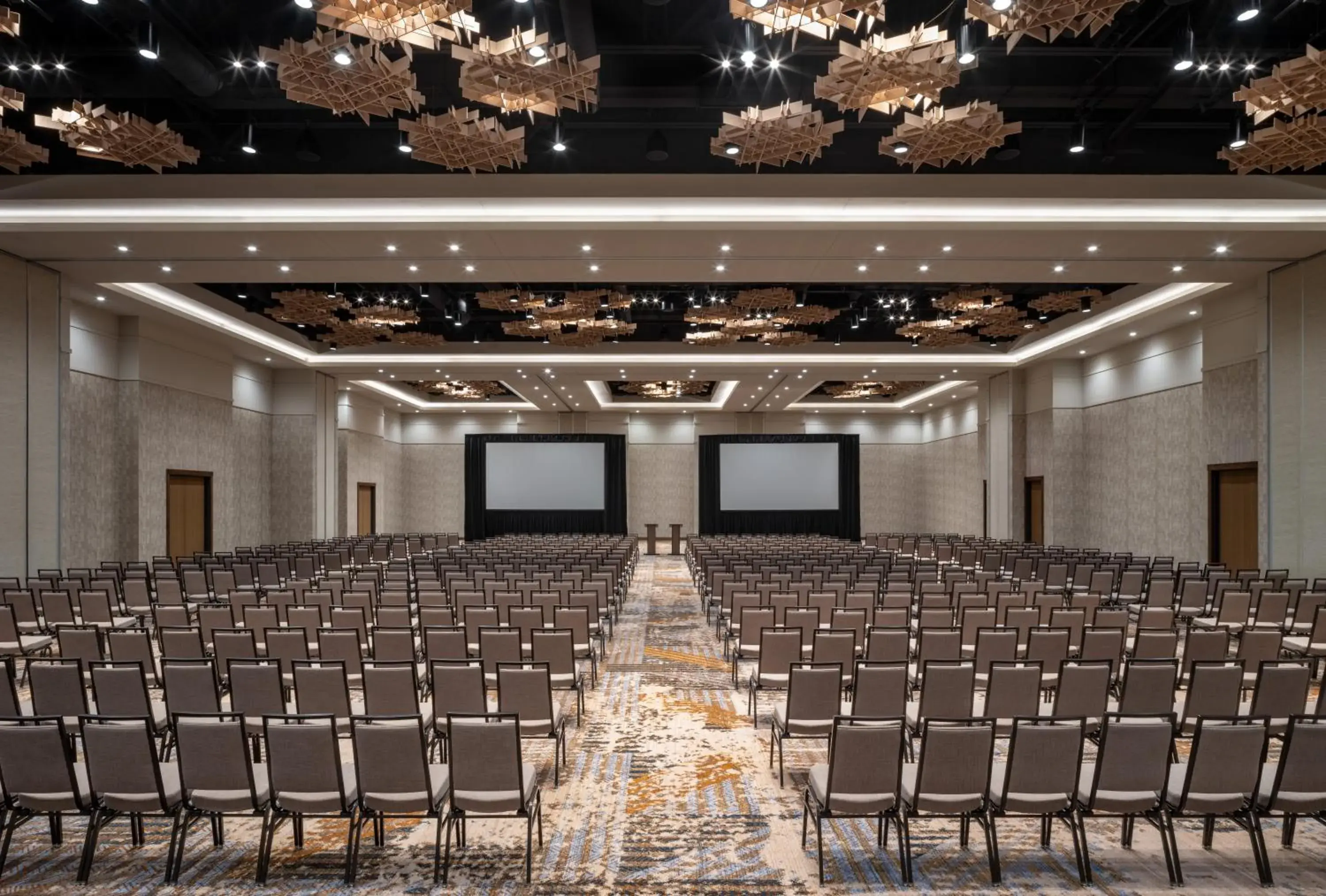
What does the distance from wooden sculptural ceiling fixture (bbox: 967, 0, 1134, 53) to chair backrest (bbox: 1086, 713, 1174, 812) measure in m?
4.68

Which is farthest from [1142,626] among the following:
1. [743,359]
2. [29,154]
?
[743,359]

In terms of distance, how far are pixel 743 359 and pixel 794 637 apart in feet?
53.2

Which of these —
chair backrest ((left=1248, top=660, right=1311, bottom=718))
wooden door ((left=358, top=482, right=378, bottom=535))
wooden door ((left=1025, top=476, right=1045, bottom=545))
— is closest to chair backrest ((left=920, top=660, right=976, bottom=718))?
chair backrest ((left=1248, top=660, right=1311, bottom=718))

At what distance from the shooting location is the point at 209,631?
315 inches

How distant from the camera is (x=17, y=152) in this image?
Answer: 8.26m

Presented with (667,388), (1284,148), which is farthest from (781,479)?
(1284,148)

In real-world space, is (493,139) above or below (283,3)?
below

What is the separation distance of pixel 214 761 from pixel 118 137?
21.4ft

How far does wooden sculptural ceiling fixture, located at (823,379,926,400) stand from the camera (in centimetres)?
2796

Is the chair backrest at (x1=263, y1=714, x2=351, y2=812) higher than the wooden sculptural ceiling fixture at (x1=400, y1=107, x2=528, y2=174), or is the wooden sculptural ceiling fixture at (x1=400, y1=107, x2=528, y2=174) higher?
the wooden sculptural ceiling fixture at (x1=400, y1=107, x2=528, y2=174)

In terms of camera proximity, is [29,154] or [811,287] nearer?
[29,154]

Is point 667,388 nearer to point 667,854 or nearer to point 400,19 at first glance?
point 400,19

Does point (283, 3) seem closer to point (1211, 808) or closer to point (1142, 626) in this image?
point (1211, 808)

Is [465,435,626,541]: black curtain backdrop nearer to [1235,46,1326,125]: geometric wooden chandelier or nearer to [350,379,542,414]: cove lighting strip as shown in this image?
[350,379,542,414]: cove lighting strip
